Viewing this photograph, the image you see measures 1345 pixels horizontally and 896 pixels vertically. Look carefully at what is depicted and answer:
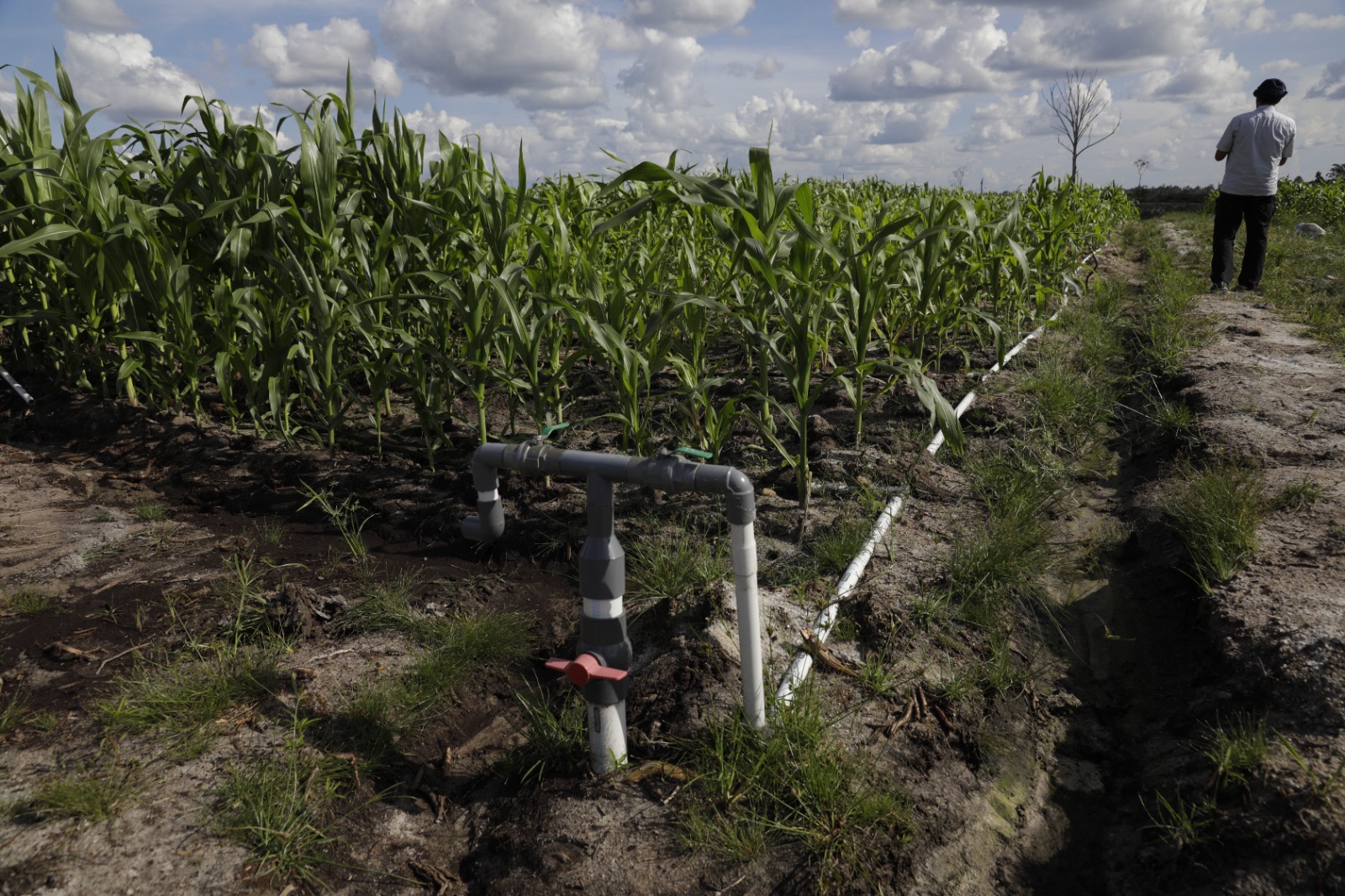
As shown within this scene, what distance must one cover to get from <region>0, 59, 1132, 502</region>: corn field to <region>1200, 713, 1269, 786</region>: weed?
3.30 ft

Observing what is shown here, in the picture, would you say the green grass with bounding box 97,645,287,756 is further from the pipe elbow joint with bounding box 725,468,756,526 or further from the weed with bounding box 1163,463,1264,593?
the weed with bounding box 1163,463,1264,593

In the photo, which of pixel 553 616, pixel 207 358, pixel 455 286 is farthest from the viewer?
pixel 207 358

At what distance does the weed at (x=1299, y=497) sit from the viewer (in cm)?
231

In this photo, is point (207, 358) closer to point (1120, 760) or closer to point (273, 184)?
point (273, 184)

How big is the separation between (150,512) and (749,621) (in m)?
2.29

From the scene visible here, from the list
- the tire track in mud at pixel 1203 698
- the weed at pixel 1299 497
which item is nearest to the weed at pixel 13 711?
the tire track in mud at pixel 1203 698

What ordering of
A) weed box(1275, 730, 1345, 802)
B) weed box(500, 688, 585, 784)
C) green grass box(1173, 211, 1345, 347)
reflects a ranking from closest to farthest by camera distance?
weed box(1275, 730, 1345, 802) → weed box(500, 688, 585, 784) → green grass box(1173, 211, 1345, 347)

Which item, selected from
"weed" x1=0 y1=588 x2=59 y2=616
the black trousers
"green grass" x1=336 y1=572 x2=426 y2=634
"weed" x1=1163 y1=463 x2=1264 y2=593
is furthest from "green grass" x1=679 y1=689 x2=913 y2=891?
the black trousers

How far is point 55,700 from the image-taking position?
168 cm

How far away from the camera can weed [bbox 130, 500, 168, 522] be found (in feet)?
8.67

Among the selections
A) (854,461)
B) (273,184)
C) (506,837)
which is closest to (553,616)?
(506,837)

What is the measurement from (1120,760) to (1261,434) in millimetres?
1876

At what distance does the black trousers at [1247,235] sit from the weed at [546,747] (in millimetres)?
6939

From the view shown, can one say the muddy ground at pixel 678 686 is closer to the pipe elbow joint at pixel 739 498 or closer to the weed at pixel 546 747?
the weed at pixel 546 747
